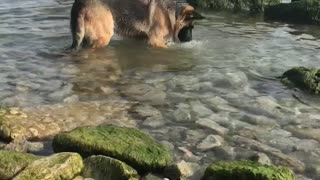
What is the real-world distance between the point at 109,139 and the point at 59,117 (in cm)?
139

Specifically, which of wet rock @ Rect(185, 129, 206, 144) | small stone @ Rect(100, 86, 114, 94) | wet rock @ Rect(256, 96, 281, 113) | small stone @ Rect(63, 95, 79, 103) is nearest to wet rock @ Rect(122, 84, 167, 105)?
small stone @ Rect(100, 86, 114, 94)

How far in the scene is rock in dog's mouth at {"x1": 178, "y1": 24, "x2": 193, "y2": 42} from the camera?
429 inches

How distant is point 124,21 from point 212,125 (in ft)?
15.2

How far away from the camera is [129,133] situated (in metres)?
5.23

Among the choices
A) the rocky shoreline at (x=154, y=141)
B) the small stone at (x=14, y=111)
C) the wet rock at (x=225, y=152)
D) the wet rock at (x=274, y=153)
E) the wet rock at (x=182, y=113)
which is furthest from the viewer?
the wet rock at (x=182, y=113)

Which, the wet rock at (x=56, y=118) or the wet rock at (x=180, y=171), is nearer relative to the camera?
the wet rock at (x=180, y=171)

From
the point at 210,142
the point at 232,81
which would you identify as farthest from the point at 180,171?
the point at 232,81

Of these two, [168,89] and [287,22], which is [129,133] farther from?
[287,22]

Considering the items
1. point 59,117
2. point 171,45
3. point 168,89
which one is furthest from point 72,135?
point 171,45

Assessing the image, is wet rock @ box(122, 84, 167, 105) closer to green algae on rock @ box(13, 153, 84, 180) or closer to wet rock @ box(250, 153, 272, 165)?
wet rock @ box(250, 153, 272, 165)

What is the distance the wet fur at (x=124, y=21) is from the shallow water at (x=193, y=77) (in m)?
0.30

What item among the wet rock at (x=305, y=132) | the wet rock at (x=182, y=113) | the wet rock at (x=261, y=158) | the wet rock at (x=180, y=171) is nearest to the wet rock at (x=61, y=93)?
the wet rock at (x=182, y=113)

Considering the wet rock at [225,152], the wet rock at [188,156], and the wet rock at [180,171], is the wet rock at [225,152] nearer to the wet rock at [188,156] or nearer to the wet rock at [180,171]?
the wet rock at [188,156]

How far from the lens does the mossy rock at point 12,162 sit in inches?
A: 171
